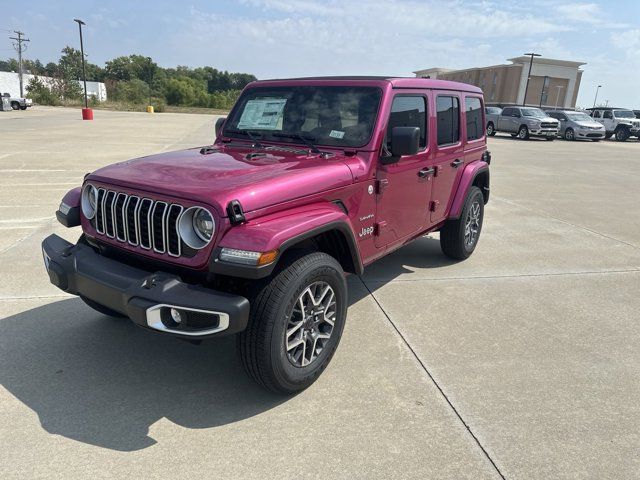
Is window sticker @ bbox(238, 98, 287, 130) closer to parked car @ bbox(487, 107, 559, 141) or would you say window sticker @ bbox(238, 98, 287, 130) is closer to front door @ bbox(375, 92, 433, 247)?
front door @ bbox(375, 92, 433, 247)

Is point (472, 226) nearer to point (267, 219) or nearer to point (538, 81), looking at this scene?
point (267, 219)

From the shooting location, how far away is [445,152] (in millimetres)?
4629

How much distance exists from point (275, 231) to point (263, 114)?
1.83 meters

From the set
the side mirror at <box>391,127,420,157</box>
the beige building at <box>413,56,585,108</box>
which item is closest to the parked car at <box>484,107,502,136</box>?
the side mirror at <box>391,127,420,157</box>

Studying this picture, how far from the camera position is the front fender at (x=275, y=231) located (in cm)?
247

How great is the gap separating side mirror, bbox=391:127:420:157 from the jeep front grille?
157 centimetres

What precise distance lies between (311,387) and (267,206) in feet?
3.91

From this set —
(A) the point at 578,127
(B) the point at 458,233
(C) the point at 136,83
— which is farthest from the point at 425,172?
(C) the point at 136,83

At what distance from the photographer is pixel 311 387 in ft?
10.0

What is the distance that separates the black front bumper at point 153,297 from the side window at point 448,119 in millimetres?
2888

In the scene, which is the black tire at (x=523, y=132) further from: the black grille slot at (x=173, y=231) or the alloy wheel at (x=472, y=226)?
the black grille slot at (x=173, y=231)

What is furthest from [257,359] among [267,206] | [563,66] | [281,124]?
[563,66]

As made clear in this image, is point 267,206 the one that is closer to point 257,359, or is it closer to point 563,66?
point 257,359

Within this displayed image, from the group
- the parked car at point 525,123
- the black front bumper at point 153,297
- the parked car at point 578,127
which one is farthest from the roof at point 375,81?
the parked car at point 578,127
